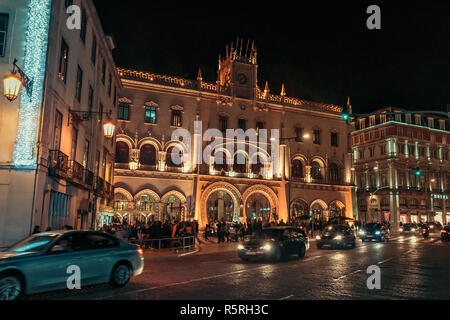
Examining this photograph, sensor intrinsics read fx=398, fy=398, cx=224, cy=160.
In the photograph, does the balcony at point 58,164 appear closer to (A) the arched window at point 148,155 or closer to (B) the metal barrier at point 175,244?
(B) the metal barrier at point 175,244

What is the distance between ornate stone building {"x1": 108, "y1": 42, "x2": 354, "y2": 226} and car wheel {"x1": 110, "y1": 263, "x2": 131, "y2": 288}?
969 inches

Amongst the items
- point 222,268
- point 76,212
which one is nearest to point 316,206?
point 76,212

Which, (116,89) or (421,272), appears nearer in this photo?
(421,272)

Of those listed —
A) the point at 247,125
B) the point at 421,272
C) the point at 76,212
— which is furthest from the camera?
the point at 247,125

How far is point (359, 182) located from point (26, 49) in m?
65.0

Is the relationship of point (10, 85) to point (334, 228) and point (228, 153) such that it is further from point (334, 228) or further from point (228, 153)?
point (228, 153)

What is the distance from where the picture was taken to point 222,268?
1455cm

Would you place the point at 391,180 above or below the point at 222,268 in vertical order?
above

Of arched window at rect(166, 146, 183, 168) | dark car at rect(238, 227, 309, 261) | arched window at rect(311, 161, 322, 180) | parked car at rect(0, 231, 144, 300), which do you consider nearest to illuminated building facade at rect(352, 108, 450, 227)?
arched window at rect(311, 161, 322, 180)

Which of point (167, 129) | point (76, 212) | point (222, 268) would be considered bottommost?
point (222, 268)

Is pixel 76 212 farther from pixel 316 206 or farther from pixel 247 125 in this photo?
pixel 316 206

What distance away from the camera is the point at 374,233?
31641 millimetres

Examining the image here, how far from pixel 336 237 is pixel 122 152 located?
2331cm

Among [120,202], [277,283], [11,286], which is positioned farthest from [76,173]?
[120,202]
